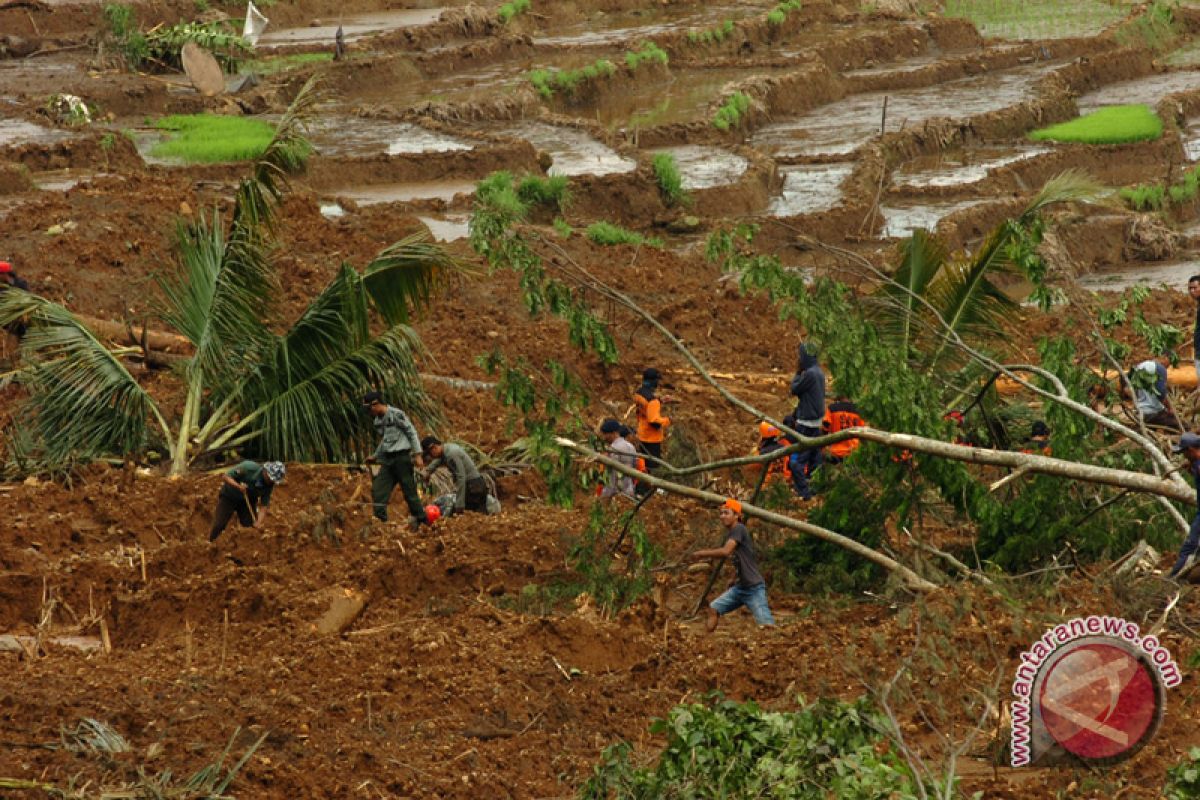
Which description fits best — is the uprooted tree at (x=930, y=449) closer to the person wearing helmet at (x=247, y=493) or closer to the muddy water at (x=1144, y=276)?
the person wearing helmet at (x=247, y=493)

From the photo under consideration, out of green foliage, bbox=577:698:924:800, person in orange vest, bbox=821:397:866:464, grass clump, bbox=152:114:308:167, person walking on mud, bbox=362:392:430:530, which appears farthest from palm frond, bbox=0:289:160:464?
grass clump, bbox=152:114:308:167

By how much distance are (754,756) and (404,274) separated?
7019 mm

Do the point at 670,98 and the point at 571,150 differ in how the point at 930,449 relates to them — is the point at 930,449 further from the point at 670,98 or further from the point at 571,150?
the point at 670,98

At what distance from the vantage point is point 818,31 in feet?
128

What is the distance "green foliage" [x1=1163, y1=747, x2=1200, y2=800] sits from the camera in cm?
638

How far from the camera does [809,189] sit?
2642 cm

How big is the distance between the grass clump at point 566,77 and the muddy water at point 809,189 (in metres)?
6.02

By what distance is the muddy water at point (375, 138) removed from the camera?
2717 cm

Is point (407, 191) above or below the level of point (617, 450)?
below

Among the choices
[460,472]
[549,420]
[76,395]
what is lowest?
[460,472]

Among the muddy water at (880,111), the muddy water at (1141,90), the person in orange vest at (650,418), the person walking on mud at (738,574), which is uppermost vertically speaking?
the person walking on mud at (738,574)

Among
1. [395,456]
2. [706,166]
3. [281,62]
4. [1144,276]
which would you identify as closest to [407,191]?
[706,166]

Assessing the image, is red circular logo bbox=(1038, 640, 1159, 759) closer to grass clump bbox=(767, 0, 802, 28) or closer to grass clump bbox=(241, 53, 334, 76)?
grass clump bbox=(241, 53, 334, 76)

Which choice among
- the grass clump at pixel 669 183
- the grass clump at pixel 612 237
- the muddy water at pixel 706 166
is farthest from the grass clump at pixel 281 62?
the grass clump at pixel 612 237
